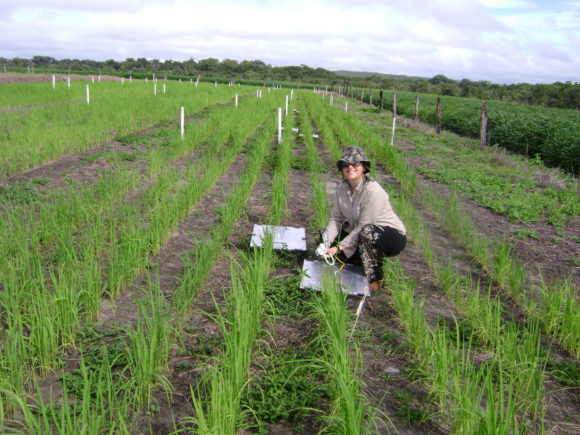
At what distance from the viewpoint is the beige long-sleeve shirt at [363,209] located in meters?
3.29

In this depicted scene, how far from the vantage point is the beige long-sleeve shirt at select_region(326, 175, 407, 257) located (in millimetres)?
3291

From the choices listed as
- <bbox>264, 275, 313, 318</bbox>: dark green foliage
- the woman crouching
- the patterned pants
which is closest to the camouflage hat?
the woman crouching

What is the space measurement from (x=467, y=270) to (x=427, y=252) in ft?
1.23

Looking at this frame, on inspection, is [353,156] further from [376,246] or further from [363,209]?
[376,246]

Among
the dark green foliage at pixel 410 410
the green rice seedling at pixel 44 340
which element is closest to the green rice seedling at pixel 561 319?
the dark green foliage at pixel 410 410

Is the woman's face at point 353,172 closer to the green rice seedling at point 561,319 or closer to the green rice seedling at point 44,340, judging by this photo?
the green rice seedling at point 561,319

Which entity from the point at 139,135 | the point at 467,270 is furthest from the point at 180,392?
the point at 139,135

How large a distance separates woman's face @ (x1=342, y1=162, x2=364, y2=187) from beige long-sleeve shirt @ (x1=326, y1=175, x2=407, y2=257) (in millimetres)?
65

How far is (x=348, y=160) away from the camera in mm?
3127

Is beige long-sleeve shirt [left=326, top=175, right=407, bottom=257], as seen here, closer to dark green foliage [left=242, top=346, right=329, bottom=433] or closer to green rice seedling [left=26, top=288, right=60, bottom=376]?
dark green foliage [left=242, top=346, right=329, bottom=433]

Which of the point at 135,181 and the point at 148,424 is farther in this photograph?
the point at 135,181

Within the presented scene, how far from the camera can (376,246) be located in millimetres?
3238

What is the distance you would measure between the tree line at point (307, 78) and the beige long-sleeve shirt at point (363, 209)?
28.7 m

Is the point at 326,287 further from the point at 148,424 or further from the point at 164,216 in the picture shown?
the point at 164,216
